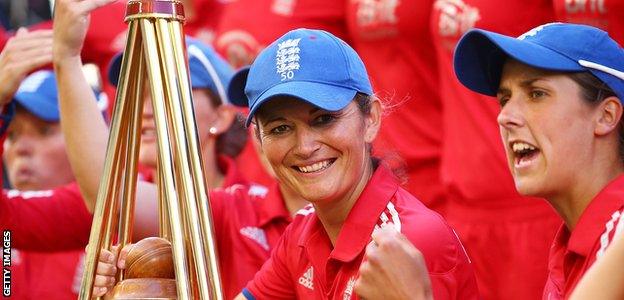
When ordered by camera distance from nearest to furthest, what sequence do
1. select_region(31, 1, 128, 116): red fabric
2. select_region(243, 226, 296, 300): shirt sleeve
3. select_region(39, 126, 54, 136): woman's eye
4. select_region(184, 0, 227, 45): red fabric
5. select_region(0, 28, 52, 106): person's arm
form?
select_region(243, 226, 296, 300): shirt sleeve → select_region(0, 28, 52, 106): person's arm → select_region(39, 126, 54, 136): woman's eye → select_region(31, 1, 128, 116): red fabric → select_region(184, 0, 227, 45): red fabric

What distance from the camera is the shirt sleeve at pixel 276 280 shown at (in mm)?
3248

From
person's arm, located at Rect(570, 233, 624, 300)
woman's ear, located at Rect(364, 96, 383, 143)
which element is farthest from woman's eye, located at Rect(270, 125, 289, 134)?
person's arm, located at Rect(570, 233, 624, 300)

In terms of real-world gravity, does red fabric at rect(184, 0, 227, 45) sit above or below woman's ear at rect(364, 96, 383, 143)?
below

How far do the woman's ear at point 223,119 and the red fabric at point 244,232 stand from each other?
56 centimetres

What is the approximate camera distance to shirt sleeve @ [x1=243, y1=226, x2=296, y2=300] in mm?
3248

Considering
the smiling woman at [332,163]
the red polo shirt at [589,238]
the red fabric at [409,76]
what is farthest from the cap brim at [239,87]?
the red fabric at [409,76]

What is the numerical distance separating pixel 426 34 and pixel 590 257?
2.29 m

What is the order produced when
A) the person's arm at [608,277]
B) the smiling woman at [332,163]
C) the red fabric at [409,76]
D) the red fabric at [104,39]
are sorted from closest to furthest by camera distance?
1. the person's arm at [608,277]
2. the smiling woman at [332,163]
3. the red fabric at [409,76]
4. the red fabric at [104,39]

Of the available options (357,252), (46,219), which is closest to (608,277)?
(357,252)

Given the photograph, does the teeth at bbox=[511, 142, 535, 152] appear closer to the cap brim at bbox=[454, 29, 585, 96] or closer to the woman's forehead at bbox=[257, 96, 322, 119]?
the cap brim at bbox=[454, 29, 585, 96]

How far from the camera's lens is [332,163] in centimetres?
305

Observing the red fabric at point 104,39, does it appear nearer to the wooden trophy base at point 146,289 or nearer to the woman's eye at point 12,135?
the woman's eye at point 12,135

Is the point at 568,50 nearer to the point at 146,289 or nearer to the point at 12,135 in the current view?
the point at 146,289

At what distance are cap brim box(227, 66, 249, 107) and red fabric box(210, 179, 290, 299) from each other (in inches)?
21.5
